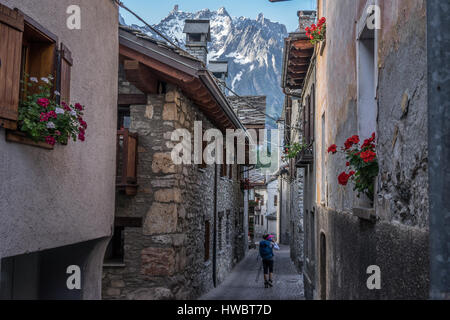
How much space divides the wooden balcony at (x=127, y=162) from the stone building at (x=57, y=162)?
1.89m

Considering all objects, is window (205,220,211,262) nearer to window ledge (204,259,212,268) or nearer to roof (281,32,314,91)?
window ledge (204,259,212,268)

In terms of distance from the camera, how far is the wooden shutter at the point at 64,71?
441 cm

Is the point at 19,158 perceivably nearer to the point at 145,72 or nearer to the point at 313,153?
the point at 145,72

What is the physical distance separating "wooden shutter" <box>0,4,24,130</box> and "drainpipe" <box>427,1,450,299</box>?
2887mm

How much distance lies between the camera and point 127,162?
26.9 ft

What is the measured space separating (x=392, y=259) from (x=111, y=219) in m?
3.96

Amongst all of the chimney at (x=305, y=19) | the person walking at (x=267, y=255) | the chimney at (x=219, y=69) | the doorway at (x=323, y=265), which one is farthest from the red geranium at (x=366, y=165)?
the chimney at (x=219, y=69)

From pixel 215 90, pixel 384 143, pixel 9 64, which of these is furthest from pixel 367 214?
pixel 215 90

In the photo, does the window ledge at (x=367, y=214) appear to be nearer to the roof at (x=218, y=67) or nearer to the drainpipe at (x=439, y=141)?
the drainpipe at (x=439, y=141)

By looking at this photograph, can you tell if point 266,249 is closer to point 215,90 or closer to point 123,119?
point 215,90

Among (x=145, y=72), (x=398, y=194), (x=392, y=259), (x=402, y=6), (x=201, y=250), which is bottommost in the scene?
(x=201, y=250)

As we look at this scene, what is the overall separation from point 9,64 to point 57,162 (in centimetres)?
113

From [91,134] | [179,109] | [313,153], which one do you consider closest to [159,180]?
[179,109]

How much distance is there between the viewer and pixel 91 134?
531cm
